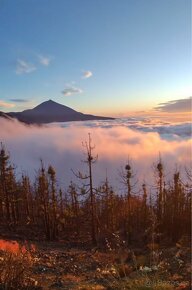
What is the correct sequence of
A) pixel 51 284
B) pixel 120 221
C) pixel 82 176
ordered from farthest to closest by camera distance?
pixel 120 221 → pixel 82 176 → pixel 51 284

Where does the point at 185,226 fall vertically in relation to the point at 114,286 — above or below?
below

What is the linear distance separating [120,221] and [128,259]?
4302 centimetres

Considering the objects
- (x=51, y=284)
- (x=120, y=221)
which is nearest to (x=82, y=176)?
(x=51, y=284)

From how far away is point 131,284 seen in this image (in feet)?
22.0

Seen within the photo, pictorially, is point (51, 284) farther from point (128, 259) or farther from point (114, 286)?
point (128, 259)

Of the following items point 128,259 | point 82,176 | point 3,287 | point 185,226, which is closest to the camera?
point 3,287

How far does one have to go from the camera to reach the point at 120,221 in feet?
202

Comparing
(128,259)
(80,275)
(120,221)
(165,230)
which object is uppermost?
(80,275)

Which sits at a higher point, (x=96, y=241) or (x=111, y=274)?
(x=111, y=274)

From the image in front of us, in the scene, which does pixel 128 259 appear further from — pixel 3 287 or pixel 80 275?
pixel 3 287

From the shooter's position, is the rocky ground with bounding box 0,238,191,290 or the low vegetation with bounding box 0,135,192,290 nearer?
the low vegetation with bounding box 0,135,192,290

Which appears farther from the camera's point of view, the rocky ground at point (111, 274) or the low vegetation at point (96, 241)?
the rocky ground at point (111, 274)

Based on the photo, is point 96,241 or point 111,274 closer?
point 111,274

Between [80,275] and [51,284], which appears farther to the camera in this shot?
[80,275]
